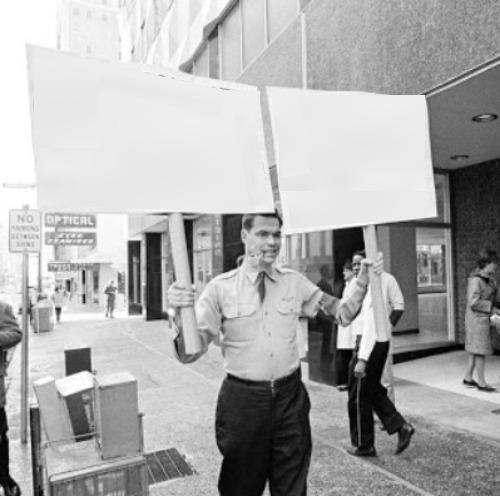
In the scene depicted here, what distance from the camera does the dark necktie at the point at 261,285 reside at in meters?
2.72

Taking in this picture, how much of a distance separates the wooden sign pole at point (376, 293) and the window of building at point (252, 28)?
8001 millimetres

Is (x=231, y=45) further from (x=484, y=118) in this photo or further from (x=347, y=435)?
(x=347, y=435)

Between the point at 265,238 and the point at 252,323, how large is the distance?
0.47m

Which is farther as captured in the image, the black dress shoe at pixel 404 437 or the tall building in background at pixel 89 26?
the tall building in background at pixel 89 26

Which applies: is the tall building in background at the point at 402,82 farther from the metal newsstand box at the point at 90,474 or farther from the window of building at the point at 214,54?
the metal newsstand box at the point at 90,474

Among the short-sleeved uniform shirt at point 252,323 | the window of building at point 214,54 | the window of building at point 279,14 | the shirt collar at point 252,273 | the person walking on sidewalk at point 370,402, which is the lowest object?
the person walking on sidewalk at point 370,402

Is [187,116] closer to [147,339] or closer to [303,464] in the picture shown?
[303,464]

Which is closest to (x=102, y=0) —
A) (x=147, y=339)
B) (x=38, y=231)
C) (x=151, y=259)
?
(x=151, y=259)

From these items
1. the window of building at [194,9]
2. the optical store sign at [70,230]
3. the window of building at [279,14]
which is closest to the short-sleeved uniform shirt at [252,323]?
the window of building at [279,14]

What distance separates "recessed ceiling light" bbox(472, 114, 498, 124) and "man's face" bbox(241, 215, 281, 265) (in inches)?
187

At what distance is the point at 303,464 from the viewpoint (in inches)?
102

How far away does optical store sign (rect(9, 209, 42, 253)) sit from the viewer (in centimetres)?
623

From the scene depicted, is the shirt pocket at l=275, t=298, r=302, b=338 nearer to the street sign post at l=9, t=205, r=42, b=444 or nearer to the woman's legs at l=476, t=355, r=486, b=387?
the street sign post at l=9, t=205, r=42, b=444

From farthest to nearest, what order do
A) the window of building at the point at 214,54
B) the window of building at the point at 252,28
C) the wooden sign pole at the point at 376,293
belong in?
the window of building at the point at 214,54
the window of building at the point at 252,28
the wooden sign pole at the point at 376,293
